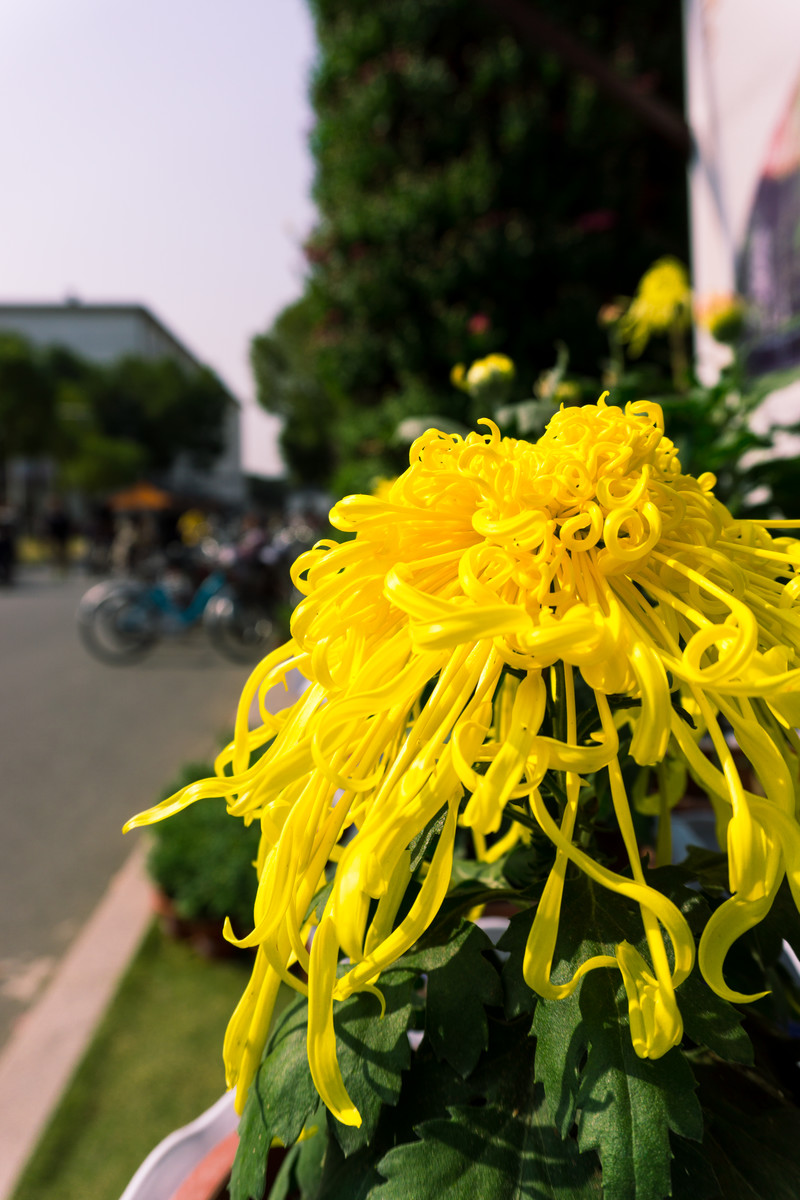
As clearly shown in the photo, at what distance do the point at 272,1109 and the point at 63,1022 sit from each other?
2178 millimetres

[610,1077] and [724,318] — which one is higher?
[724,318]

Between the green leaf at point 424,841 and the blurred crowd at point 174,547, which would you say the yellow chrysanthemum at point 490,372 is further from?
the blurred crowd at point 174,547

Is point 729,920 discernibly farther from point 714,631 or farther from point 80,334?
point 80,334

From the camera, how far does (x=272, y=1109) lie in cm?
52

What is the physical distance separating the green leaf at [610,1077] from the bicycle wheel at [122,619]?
26.3 ft

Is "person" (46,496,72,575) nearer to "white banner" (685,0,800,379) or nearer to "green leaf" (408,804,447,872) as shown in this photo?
"white banner" (685,0,800,379)

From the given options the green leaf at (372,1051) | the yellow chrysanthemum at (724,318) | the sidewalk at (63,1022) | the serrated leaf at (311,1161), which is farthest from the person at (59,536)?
the green leaf at (372,1051)

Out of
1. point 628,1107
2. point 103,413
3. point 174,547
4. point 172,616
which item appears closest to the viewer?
point 628,1107

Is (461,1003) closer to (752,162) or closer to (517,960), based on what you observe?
(517,960)

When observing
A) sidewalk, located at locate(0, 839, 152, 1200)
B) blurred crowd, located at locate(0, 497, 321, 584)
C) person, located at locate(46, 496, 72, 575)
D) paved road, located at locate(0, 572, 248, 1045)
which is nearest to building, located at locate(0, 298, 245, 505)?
blurred crowd, located at locate(0, 497, 321, 584)

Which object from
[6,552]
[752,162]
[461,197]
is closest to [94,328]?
[6,552]

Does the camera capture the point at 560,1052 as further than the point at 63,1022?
No

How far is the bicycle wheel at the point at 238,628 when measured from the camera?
828 cm

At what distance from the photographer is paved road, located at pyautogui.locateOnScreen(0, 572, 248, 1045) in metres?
2.97
